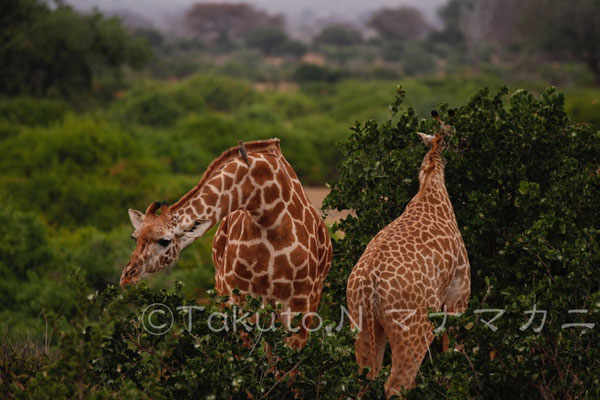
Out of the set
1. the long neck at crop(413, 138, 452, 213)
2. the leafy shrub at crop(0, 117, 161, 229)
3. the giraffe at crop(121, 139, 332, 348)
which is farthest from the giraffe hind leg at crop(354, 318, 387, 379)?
the leafy shrub at crop(0, 117, 161, 229)

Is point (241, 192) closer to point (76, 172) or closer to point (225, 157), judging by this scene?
point (225, 157)

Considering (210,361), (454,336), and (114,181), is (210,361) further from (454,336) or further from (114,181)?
(114,181)

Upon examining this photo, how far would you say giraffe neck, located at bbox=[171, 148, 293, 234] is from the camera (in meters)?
5.56

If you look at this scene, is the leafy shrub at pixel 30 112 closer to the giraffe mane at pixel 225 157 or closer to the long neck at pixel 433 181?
the long neck at pixel 433 181

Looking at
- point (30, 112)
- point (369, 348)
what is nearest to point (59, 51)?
point (30, 112)

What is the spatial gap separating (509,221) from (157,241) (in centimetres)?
326

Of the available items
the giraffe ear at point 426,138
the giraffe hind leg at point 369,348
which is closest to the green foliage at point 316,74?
the giraffe ear at point 426,138

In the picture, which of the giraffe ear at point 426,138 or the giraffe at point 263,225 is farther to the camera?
the giraffe ear at point 426,138

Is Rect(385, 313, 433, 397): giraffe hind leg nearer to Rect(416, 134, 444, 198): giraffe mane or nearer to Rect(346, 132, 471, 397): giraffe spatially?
Rect(346, 132, 471, 397): giraffe

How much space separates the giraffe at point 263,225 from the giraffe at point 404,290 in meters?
0.38

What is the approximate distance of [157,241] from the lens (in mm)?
5285

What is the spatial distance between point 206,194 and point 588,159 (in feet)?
11.6

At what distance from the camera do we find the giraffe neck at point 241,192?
5562mm

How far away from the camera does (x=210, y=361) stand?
17.8 feet
